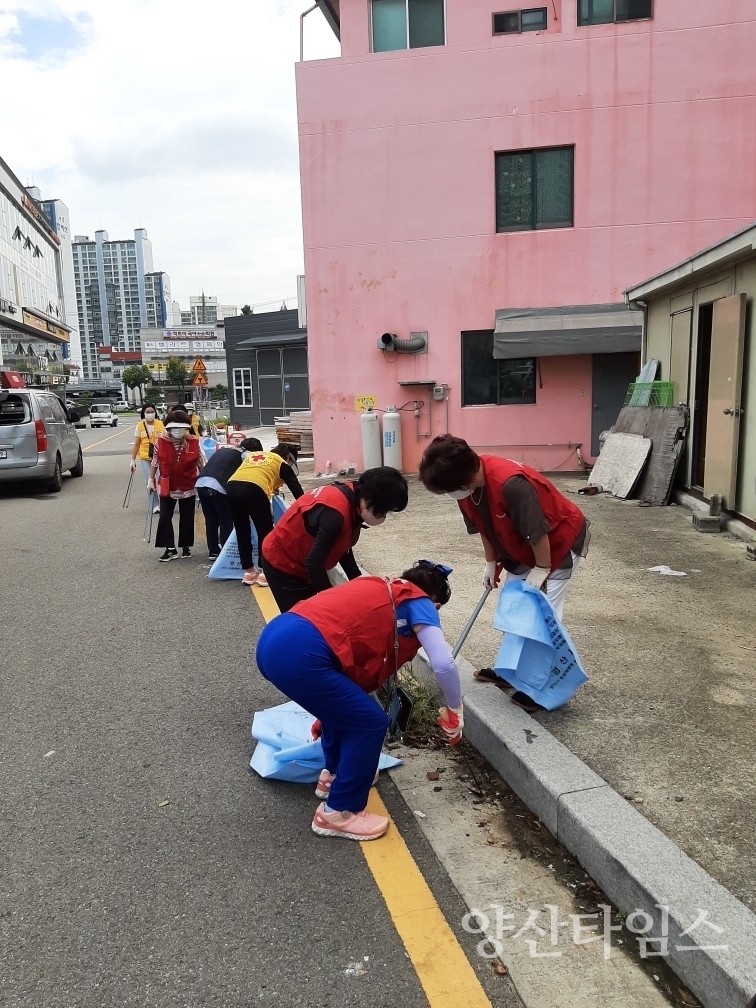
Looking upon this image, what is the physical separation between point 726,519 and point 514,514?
558cm

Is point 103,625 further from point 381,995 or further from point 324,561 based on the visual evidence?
point 381,995

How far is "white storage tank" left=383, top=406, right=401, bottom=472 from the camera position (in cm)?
1415

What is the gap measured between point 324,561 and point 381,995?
6.30ft

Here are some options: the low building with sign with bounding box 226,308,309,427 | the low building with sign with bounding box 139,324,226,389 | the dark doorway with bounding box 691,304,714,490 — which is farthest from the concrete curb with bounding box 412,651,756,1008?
the low building with sign with bounding box 139,324,226,389

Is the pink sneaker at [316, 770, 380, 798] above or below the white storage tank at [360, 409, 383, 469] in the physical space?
below

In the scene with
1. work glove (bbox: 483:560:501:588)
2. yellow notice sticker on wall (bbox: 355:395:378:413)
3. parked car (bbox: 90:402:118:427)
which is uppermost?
yellow notice sticker on wall (bbox: 355:395:378:413)

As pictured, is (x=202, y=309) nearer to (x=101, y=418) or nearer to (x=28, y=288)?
(x=28, y=288)

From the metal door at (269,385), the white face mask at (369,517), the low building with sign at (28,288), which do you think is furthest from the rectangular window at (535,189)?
the low building with sign at (28,288)

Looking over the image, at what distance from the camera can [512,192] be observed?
1352 centimetres

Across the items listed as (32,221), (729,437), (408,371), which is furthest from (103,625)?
(32,221)

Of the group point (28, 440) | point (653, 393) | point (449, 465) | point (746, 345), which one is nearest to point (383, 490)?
point (449, 465)

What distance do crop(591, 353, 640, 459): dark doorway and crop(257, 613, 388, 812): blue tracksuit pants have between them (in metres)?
11.6

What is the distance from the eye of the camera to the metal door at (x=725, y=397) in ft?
26.3

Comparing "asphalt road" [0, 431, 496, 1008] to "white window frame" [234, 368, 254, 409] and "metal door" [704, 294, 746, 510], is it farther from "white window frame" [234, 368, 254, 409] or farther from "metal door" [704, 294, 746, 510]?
"white window frame" [234, 368, 254, 409]
